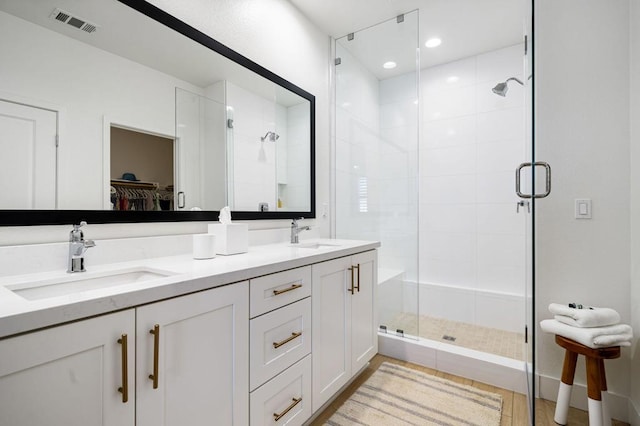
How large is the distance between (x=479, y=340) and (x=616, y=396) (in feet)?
3.22

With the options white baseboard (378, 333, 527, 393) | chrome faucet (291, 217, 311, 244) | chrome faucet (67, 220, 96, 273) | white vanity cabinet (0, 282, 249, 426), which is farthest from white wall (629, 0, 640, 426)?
chrome faucet (67, 220, 96, 273)

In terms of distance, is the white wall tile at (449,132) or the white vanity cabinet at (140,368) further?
the white wall tile at (449,132)

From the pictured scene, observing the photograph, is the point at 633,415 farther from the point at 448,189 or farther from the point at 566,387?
the point at 448,189

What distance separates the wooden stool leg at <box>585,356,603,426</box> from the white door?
7.68 feet

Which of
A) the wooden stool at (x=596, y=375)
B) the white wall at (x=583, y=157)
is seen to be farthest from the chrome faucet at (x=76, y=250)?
the white wall at (x=583, y=157)

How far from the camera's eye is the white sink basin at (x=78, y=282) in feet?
3.10

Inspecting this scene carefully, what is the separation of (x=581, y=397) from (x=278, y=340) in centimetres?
176

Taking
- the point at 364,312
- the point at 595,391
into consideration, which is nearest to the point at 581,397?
the point at 595,391

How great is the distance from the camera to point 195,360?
97cm

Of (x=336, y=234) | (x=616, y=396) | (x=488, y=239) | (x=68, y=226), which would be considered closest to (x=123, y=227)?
(x=68, y=226)

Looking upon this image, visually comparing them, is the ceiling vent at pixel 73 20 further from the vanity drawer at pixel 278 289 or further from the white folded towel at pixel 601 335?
the white folded towel at pixel 601 335

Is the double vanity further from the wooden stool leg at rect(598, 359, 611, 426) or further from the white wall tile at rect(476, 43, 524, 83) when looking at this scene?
the white wall tile at rect(476, 43, 524, 83)

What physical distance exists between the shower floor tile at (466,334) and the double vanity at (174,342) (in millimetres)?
1008

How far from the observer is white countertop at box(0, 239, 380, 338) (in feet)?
2.17
